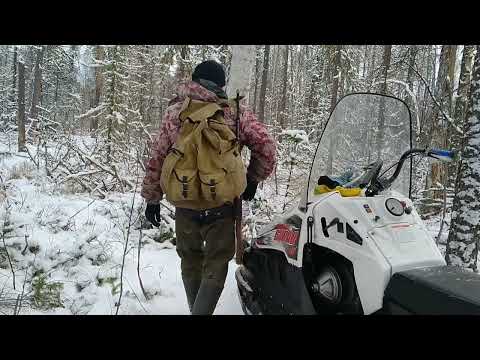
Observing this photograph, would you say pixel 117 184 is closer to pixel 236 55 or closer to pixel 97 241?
pixel 97 241

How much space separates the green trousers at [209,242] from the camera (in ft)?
8.99

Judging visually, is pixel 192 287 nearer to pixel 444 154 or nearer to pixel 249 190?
pixel 249 190

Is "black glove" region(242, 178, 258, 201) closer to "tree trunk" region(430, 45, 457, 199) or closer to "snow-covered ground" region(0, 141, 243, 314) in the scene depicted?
"snow-covered ground" region(0, 141, 243, 314)

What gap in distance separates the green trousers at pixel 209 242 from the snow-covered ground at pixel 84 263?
687mm

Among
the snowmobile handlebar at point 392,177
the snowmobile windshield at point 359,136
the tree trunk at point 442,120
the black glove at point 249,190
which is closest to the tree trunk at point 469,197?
the snowmobile windshield at point 359,136

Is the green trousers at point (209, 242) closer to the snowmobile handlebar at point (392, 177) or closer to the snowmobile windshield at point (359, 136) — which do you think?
the snowmobile windshield at point (359, 136)

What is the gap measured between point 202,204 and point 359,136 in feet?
4.35

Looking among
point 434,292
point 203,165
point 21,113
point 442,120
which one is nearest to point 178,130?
point 203,165

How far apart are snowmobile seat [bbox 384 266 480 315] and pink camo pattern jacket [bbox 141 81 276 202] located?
1.38 meters

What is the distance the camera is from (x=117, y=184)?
7.56 m

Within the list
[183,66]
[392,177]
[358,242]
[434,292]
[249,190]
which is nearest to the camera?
[434,292]

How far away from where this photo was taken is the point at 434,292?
5.58 ft

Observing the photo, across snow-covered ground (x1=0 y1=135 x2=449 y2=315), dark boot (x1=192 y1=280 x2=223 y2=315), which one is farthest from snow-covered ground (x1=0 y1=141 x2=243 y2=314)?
dark boot (x1=192 y1=280 x2=223 y2=315)

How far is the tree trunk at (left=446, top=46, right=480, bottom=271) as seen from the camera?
396 centimetres
